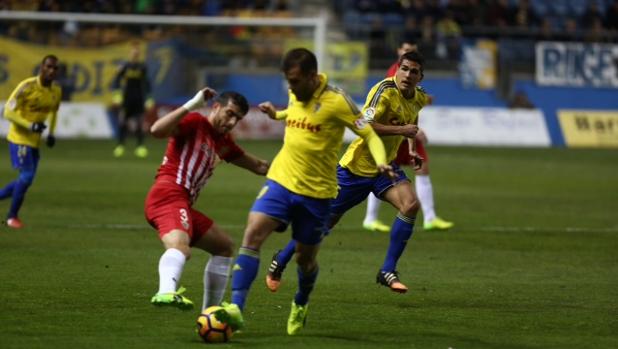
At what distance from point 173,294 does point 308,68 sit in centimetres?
189

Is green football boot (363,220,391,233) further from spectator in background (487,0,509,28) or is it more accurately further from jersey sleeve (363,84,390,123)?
spectator in background (487,0,509,28)

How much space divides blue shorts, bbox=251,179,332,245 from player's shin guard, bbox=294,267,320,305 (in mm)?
358

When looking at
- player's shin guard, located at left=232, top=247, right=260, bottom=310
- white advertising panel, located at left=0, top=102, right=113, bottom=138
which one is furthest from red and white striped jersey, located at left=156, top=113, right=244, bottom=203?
white advertising panel, located at left=0, top=102, right=113, bottom=138

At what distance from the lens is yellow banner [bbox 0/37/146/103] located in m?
32.4

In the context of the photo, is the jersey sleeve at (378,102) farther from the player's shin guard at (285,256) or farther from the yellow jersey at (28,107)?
the yellow jersey at (28,107)

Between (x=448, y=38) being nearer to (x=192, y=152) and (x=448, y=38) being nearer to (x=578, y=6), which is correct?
(x=578, y=6)

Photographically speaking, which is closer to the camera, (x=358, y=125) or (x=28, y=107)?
(x=358, y=125)

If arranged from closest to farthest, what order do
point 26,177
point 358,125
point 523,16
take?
point 358,125 → point 26,177 → point 523,16

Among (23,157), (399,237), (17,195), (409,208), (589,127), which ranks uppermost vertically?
(409,208)

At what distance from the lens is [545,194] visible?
75.6 feet

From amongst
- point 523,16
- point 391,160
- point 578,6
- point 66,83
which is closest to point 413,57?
point 391,160

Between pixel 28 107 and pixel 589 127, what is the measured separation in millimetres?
24976

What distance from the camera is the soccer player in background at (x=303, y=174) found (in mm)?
8688

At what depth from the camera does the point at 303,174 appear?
349 inches
